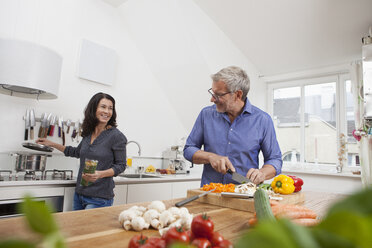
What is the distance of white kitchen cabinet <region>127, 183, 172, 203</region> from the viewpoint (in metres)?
2.96

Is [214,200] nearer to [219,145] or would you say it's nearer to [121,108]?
[219,145]

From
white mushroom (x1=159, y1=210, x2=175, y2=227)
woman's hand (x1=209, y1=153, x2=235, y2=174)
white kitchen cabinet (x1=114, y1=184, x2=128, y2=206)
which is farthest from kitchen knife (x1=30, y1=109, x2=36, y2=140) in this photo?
white mushroom (x1=159, y1=210, x2=175, y2=227)

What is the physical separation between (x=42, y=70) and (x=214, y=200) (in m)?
1.98

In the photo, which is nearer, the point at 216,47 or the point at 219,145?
the point at 219,145

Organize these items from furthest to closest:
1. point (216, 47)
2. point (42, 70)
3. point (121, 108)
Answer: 1. point (216, 47)
2. point (121, 108)
3. point (42, 70)

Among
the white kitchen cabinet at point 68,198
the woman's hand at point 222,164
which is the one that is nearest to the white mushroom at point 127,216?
the woman's hand at point 222,164

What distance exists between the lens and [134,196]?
2977 mm

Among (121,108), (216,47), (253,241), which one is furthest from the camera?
(216,47)

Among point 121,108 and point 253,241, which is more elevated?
point 121,108

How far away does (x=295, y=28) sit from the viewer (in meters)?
3.79

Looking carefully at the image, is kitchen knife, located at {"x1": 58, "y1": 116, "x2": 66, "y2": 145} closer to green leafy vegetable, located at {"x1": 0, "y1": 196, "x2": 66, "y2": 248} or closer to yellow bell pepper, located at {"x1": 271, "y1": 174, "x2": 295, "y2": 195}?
yellow bell pepper, located at {"x1": 271, "y1": 174, "x2": 295, "y2": 195}

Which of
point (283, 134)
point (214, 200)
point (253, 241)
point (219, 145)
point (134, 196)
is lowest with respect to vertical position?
point (134, 196)

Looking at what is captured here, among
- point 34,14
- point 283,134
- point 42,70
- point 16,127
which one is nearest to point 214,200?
A: point 42,70

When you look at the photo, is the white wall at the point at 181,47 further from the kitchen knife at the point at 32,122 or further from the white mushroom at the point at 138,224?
the white mushroom at the point at 138,224
